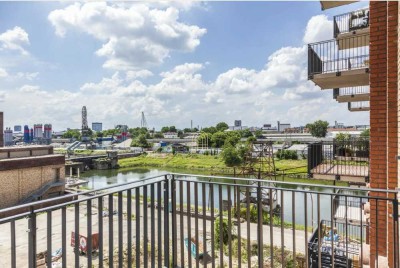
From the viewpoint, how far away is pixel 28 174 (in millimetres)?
17781

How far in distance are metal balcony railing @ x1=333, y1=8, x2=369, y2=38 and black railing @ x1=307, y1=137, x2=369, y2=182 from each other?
330 cm

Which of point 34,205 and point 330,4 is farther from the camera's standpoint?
point 330,4

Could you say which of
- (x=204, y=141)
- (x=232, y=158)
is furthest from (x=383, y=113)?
(x=204, y=141)

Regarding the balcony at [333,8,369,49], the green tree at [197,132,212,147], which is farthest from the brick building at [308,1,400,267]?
the green tree at [197,132,212,147]

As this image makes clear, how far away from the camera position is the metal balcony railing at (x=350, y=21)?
8.09m

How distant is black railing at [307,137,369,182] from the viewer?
263 inches

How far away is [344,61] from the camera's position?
275 inches

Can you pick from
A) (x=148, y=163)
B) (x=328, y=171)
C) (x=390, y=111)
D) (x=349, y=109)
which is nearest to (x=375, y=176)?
(x=390, y=111)

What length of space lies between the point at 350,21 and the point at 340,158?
4.18 meters

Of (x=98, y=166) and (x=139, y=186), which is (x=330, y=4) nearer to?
(x=139, y=186)

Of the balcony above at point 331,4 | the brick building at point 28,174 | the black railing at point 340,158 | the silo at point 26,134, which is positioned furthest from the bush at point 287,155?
the silo at point 26,134

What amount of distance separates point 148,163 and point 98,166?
7.82m

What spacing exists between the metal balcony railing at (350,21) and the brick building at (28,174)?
18062 millimetres

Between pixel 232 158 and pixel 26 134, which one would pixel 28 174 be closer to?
pixel 232 158
